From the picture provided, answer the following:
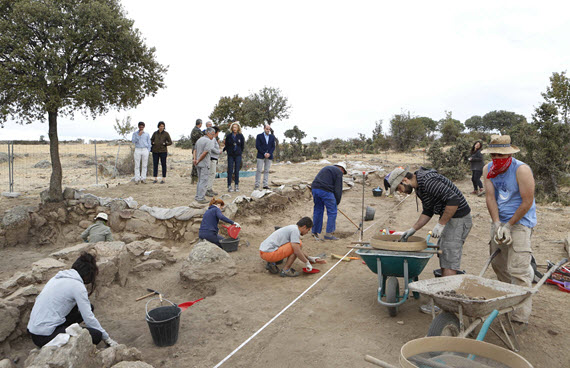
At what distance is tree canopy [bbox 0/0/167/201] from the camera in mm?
7031

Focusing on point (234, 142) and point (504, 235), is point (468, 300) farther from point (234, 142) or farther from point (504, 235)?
point (234, 142)

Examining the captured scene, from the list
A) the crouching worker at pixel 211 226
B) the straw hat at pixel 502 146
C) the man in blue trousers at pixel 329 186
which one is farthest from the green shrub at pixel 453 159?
the straw hat at pixel 502 146

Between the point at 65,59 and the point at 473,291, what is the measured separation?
324 inches

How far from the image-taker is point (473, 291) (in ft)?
10.8

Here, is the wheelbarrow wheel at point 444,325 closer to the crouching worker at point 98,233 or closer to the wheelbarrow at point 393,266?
the wheelbarrow at point 393,266

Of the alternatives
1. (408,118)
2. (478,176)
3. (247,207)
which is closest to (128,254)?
(247,207)

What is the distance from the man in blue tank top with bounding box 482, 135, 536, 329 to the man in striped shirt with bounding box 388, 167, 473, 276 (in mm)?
333

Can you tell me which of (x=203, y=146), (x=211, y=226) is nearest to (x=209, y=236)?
(x=211, y=226)

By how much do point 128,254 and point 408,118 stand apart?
25507 millimetres

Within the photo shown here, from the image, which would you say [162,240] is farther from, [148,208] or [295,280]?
[295,280]

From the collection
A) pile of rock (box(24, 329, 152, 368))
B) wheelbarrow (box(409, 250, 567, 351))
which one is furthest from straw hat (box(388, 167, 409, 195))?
pile of rock (box(24, 329, 152, 368))

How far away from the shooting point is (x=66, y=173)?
632 inches

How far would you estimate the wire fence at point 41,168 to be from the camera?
37.9 feet

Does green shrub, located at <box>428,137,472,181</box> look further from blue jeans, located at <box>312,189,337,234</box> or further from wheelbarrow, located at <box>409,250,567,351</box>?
wheelbarrow, located at <box>409,250,567,351</box>
